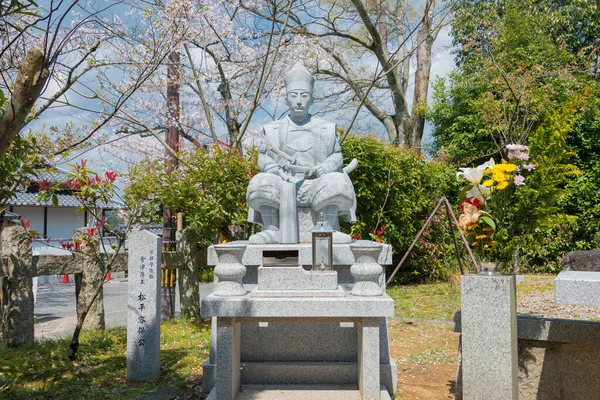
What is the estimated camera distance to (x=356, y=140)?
9625 millimetres

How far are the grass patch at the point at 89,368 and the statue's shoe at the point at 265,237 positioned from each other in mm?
1457

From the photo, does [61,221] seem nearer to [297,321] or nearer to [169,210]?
[169,210]

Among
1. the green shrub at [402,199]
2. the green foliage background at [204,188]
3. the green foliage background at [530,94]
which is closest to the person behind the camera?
the green foliage background at [204,188]

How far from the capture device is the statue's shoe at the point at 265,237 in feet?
15.0

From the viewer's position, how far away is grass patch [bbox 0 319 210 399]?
4047mm

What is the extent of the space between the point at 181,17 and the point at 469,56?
1012 centimetres

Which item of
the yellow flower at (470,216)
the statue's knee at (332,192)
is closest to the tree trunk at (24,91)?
the yellow flower at (470,216)

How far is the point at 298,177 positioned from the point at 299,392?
2244mm

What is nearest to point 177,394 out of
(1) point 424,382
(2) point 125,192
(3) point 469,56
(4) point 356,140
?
(1) point 424,382

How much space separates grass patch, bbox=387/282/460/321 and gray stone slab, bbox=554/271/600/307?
5.01m

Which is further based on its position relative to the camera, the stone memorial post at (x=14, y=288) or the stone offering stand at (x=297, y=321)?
the stone memorial post at (x=14, y=288)

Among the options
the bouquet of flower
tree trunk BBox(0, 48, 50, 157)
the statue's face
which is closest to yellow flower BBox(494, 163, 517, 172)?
the bouquet of flower

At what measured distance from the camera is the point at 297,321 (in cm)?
373

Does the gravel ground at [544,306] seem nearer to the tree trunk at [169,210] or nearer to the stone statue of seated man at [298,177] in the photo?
the stone statue of seated man at [298,177]
